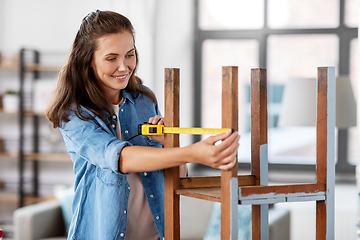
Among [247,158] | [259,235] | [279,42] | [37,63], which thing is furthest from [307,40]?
[259,235]

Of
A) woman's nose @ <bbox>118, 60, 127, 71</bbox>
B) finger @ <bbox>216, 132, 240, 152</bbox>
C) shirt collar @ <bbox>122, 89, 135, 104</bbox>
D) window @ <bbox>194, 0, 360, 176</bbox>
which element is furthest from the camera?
window @ <bbox>194, 0, 360, 176</bbox>

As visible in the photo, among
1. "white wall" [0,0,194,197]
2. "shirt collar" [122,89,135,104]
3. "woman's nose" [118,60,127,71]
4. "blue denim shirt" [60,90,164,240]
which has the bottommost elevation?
"blue denim shirt" [60,90,164,240]

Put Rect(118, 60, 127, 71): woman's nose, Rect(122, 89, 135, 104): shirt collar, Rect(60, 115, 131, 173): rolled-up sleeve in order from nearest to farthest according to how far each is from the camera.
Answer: Rect(60, 115, 131, 173): rolled-up sleeve < Rect(118, 60, 127, 71): woman's nose < Rect(122, 89, 135, 104): shirt collar

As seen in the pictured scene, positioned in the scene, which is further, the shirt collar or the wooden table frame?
the shirt collar

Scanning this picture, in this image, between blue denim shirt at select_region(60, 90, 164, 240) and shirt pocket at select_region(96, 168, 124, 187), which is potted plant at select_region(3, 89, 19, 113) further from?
shirt pocket at select_region(96, 168, 124, 187)

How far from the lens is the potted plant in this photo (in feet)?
12.9

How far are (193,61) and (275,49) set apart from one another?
0.76 metres

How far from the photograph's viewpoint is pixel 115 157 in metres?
1.10

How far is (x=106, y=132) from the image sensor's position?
124 centimetres

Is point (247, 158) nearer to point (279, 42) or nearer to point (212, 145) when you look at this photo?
point (279, 42)

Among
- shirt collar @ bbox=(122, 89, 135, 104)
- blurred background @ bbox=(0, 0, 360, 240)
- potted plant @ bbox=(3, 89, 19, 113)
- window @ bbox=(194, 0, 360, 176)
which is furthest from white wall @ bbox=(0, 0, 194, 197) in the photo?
shirt collar @ bbox=(122, 89, 135, 104)

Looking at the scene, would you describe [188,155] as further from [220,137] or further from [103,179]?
[103,179]

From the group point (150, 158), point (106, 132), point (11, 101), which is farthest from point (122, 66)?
point (11, 101)

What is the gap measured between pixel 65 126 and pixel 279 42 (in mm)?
3101
